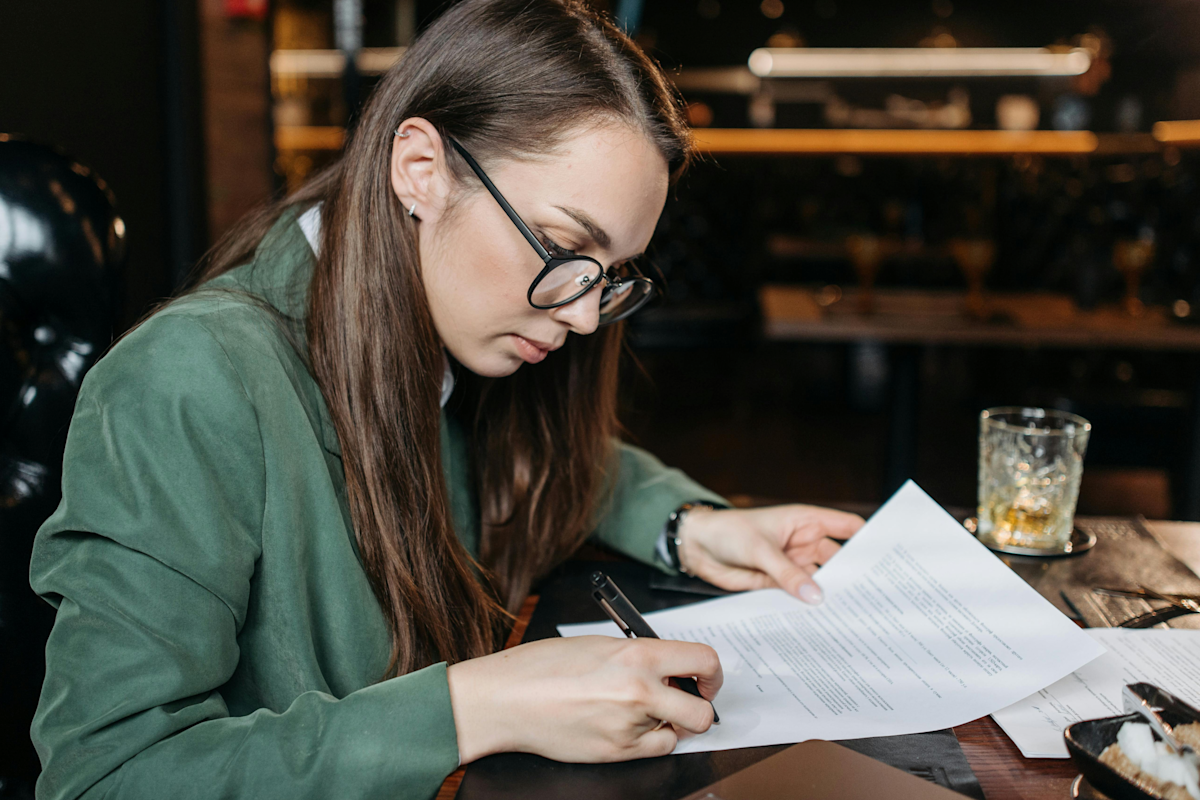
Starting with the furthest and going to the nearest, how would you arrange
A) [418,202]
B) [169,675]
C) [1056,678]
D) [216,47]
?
[216,47] → [418,202] → [1056,678] → [169,675]

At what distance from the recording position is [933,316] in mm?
2941

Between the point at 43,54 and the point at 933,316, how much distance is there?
251 centimetres

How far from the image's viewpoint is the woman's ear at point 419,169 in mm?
854

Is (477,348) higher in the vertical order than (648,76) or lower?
lower

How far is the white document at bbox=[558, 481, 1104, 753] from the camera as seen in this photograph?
72cm

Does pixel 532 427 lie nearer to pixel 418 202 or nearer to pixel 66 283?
pixel 418 202

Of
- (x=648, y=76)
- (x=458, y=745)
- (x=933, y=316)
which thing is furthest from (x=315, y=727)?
(x=933, y=316)

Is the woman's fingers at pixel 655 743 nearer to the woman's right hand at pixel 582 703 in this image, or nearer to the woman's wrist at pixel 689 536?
the woman's right hand at pixel 582 703

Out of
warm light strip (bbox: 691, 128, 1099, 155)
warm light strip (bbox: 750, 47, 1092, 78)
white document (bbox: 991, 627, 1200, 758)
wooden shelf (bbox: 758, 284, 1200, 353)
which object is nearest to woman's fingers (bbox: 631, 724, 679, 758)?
white document (bbox: 991, 627, 1200, 758)

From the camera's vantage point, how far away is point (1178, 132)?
6.55 meters

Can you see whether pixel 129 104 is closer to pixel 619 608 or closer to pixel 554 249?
pixel 554 249

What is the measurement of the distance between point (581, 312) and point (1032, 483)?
0.58 metres

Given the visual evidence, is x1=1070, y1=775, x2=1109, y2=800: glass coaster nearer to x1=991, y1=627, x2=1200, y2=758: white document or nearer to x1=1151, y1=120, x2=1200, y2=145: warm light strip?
x1=991, y1=627, x2=1200, y2=758: white document

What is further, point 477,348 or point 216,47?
point 216,47
